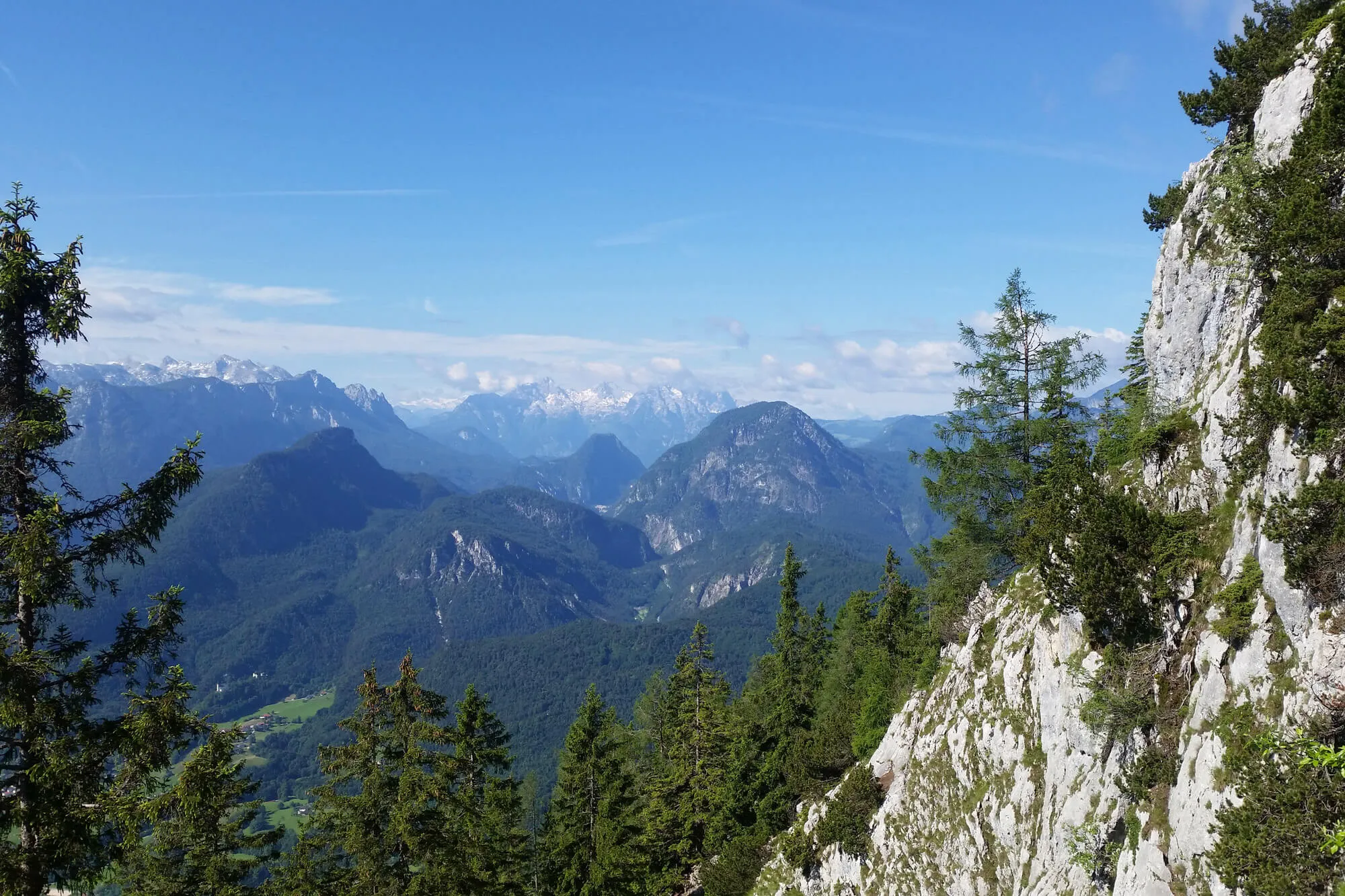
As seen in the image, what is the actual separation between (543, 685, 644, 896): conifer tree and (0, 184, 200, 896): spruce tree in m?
24.8

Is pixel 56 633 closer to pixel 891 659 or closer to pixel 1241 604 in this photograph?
pixel 1241 604

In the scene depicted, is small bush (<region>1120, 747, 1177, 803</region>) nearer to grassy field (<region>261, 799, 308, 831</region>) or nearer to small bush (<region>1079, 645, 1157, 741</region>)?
small bush (<region>1079, 645, 1157, 741</region>)

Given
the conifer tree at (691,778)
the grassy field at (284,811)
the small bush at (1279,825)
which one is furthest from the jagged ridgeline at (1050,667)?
the grassy field at (284,811)

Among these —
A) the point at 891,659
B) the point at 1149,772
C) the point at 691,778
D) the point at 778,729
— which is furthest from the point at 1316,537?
the point at 691,778

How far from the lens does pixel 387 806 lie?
23.8 m

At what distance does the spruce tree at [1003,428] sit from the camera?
26.9m

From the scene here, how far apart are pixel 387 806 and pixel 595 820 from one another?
52.0 ft

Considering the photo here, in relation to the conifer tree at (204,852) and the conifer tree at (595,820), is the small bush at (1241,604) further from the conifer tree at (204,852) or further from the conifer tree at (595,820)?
the conifer tree at (595,820)

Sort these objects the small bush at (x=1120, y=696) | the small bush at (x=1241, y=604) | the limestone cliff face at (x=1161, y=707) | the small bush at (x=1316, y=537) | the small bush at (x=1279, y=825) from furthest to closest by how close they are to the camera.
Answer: the small bush at (x=1120, y=696) → the small bush at (x=1241, y=604) → the limestone cliff face at (x=1161, y=707) → the small bush at (x=1316, y=537) → the small bush at (x=1279, y=825)

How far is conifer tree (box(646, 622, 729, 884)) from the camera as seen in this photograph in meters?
41.5

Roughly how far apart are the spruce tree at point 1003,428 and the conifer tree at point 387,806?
2174 cm

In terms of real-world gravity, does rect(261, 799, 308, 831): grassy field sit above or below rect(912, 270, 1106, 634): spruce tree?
below

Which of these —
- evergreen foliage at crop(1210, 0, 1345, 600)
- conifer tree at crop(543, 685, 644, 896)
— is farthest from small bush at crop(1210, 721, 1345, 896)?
conifer tree at crop(543, 685, 644, 896)

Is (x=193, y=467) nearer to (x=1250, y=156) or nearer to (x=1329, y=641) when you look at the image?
(x=1329, y=641)
